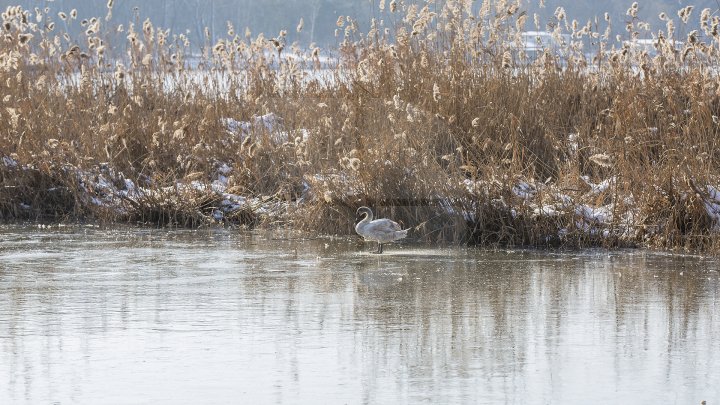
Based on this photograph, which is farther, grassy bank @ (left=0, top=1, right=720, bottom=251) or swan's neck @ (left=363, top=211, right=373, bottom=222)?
grassy bank @ (left=0, top=1, right=720, bottom=251)

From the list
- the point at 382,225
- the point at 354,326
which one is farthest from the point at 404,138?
the point at 354,326

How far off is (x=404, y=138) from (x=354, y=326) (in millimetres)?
3662

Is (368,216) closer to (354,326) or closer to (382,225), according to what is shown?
(382,225)

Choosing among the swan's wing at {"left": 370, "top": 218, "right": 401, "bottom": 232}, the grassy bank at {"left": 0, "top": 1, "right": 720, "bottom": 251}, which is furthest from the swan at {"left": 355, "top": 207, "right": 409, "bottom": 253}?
the grassy bank at {"left": 0, "top": 1, "right": 720, "bottom": 251}

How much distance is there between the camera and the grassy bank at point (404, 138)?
8.83 m

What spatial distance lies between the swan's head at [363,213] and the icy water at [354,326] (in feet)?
0.95

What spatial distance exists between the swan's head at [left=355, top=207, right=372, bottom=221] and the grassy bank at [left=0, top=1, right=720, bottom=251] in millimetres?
95

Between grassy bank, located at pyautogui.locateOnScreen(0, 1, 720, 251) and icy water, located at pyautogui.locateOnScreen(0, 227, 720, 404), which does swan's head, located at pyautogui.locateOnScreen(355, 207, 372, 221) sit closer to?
grassy bank, located at pyautogui.locateOnScreen(0, 1, 720, 251)

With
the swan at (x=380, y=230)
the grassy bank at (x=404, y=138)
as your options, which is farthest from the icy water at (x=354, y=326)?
the grassy bank at (x=404, y=138)

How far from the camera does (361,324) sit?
588 centimetres

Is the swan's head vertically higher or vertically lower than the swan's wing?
higher

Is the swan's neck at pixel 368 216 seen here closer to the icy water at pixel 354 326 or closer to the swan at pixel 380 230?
the swan at pixel 380 230

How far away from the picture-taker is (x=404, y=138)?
9312mm

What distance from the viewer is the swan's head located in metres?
8.70
